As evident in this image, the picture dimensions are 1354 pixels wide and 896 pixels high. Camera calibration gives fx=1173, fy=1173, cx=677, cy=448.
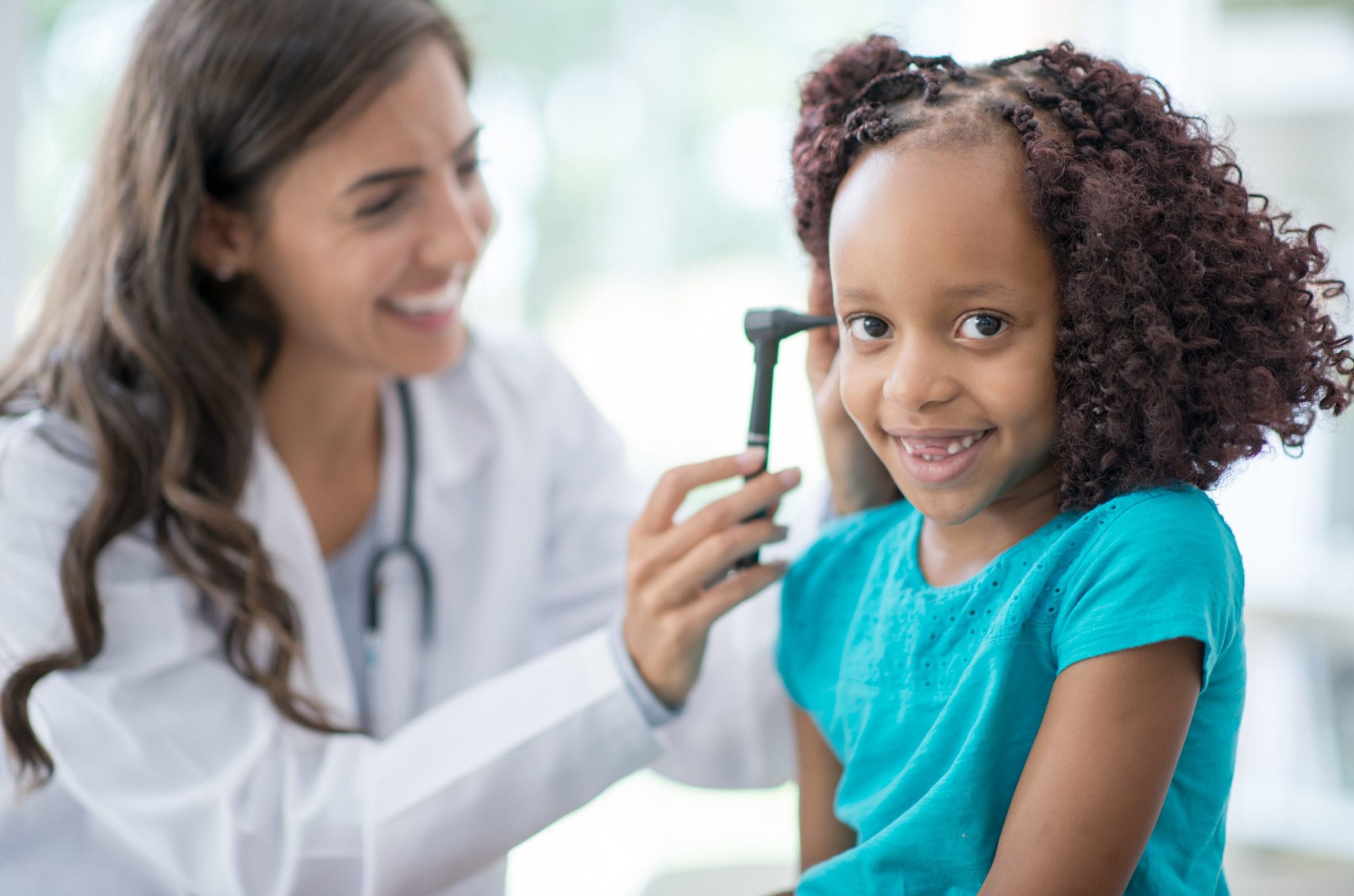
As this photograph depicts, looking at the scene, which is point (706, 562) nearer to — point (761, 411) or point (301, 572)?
point (761, 411)

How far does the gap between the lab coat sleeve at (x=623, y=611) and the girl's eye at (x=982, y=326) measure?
0.50 m

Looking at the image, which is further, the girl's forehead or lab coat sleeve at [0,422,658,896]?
lab coat sleeve at [0,422,658,896]

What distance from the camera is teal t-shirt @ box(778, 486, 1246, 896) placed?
64 centimetres

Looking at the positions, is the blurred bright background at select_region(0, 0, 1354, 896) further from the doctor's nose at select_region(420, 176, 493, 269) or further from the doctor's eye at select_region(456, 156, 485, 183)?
the doctor's nose at select_region(420, 176, 493, 269)

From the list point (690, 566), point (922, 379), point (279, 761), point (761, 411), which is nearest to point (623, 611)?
point (690, 566)

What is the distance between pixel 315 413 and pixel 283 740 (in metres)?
0.47

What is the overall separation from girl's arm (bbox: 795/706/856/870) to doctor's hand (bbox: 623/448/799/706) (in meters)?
0.12

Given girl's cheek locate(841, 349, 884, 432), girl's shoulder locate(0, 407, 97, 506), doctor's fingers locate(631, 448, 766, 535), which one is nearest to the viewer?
girl's cheek locate(841, 349, 884, 432)

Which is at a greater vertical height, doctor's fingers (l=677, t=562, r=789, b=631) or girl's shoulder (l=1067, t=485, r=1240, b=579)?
girl's shoulder (l=1067, t=485, r=1240, b=579)

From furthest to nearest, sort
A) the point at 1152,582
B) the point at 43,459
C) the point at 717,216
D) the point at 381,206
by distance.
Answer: the point at 717,216, the point at 381,206, the point at 43,459, the point at 1152,582

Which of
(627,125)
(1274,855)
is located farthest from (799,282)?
(1274,855)

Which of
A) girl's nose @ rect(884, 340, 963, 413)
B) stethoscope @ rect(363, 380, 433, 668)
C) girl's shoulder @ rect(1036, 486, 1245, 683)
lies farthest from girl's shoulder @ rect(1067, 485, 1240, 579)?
stethoscope @ rect(363, 380, 433, 668)

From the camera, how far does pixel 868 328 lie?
0.74 metres

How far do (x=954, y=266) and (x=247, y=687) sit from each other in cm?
82
